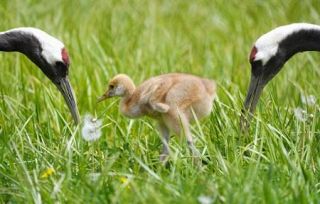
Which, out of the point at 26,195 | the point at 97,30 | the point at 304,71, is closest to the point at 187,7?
the point at 97,30

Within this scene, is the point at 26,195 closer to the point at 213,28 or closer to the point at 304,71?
the point at 304,71

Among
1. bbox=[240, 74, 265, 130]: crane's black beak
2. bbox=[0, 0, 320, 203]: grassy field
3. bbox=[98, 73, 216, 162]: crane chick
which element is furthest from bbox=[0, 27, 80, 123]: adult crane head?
bbox=[240, 74, 265, 130]: crane's black beak

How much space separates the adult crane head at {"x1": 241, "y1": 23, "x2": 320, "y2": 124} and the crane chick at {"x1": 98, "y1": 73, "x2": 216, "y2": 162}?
43 cm

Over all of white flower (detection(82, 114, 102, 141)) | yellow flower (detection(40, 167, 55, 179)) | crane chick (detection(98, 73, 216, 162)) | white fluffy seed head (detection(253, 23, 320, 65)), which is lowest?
yellow flower (detection(40, 167, 55, 179))

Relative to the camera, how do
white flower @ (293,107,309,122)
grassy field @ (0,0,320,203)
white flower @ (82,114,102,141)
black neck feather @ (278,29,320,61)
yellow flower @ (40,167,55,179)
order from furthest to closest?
1. black neck feather @ (278,29,320,61)
2. white flower @ (293,107,309,122)
3. white flower @ (82,114,102,141)
4. yellow flower @ (40,167,55,179)
5. grassy field @ (0,0,320,203)

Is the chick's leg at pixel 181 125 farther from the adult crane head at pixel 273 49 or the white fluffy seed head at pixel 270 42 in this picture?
the white fluffy seed head at pixel 270 42

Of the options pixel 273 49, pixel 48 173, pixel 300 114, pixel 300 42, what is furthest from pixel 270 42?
pixel 48 173

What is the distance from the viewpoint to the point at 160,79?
5590 millimetres

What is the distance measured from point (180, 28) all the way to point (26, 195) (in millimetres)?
4748

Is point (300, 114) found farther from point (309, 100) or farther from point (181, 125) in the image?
point (181, 125)

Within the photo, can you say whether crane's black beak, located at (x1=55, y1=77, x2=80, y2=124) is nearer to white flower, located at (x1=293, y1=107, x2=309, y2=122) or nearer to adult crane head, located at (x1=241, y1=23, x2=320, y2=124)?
adult crane head, located at (x1=241, y1=23, x2=320, y2=124)

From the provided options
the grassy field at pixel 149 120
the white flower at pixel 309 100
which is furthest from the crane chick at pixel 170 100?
the white flower at pixel 309 100

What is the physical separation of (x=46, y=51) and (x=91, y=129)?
813 millimetres

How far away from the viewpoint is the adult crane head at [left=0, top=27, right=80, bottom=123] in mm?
6164
